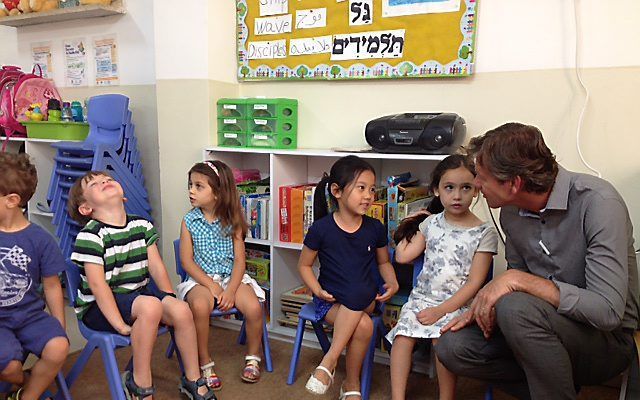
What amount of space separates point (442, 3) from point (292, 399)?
1.67 m

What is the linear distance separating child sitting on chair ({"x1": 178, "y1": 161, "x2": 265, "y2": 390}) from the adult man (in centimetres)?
83

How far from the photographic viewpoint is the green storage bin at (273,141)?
2.51 meters

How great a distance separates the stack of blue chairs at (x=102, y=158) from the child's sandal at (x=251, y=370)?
1195 millimetres

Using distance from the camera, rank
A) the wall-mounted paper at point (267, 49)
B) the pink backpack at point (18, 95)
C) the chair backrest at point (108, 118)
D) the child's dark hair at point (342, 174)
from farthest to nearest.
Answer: the pink backpack at point (18, 95) < the chair backrest at point (108, 118) < the wall-mounted paper at point (267, 49) < the child's dark hair at point (342, 174)

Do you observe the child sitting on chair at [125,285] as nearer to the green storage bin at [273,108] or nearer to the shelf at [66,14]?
the green storage bin at [273,108]

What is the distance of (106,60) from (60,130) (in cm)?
50

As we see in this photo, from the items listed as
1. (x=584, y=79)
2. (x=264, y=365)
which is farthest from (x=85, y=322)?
(x=584, y=79)

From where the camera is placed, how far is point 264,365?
2180 mm

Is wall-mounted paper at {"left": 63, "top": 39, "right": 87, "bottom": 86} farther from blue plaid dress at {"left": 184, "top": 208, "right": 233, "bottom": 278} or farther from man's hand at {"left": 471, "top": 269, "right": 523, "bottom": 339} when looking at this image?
man's hand at {"left": 471, "top": 269, "right": 523, "bottom": 339}

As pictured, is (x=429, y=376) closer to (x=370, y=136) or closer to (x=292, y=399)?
(x=292, y=399)

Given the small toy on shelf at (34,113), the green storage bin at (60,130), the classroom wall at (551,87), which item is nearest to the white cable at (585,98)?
the classroom wall at (551,87)

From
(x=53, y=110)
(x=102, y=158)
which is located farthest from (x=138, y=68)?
(x=102, y=158)

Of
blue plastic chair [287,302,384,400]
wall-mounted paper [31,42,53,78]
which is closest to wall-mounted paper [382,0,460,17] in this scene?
blue plastic chair [287,302,384,400]

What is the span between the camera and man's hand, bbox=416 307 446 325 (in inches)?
69.9
